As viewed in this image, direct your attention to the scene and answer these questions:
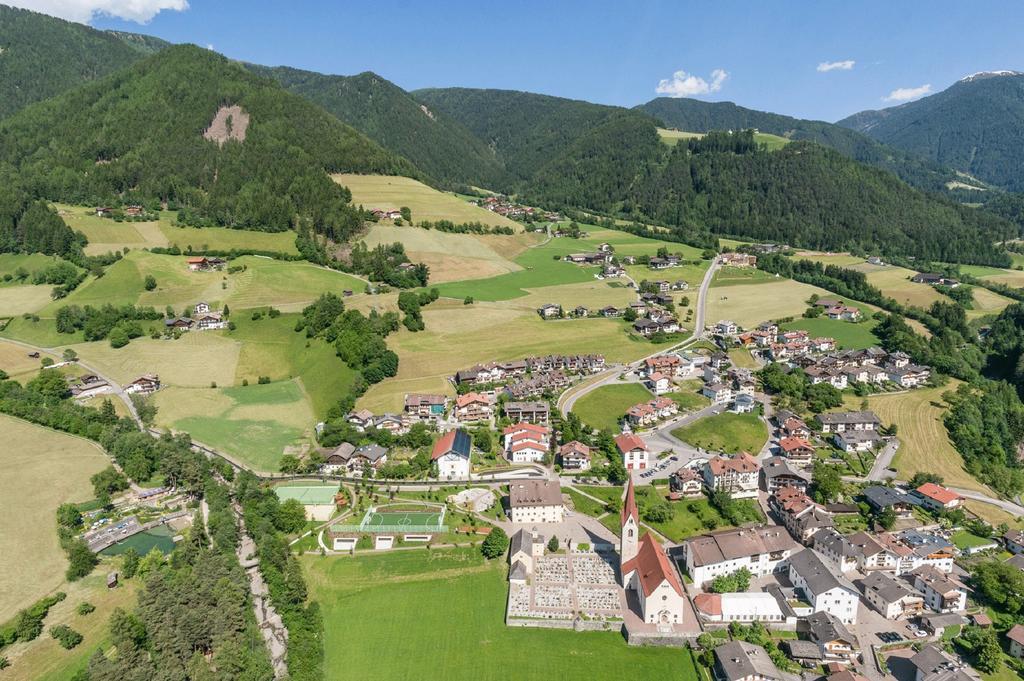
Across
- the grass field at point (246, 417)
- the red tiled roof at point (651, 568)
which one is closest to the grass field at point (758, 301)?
the red tiled roof at point (651, 568)

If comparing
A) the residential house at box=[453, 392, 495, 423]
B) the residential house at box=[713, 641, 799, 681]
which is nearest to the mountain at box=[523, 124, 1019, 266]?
the residential house at box=[453, 392, 495, 423]

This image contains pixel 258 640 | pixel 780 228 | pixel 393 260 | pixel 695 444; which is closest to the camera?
pixel 258 640

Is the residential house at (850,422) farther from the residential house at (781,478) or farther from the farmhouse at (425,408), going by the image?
the farmhouse at (425,408)

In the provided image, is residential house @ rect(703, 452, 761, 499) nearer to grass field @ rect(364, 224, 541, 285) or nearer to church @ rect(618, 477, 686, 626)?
church @ rect(618, 477, 686, 626)

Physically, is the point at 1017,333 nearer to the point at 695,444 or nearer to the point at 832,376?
the point at 832,376

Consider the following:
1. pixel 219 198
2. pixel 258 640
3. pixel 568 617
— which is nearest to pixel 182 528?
pixel 258 640

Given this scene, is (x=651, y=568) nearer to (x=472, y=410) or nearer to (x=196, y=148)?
(x=472, y=410)

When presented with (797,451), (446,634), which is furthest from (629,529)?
(797,451)
